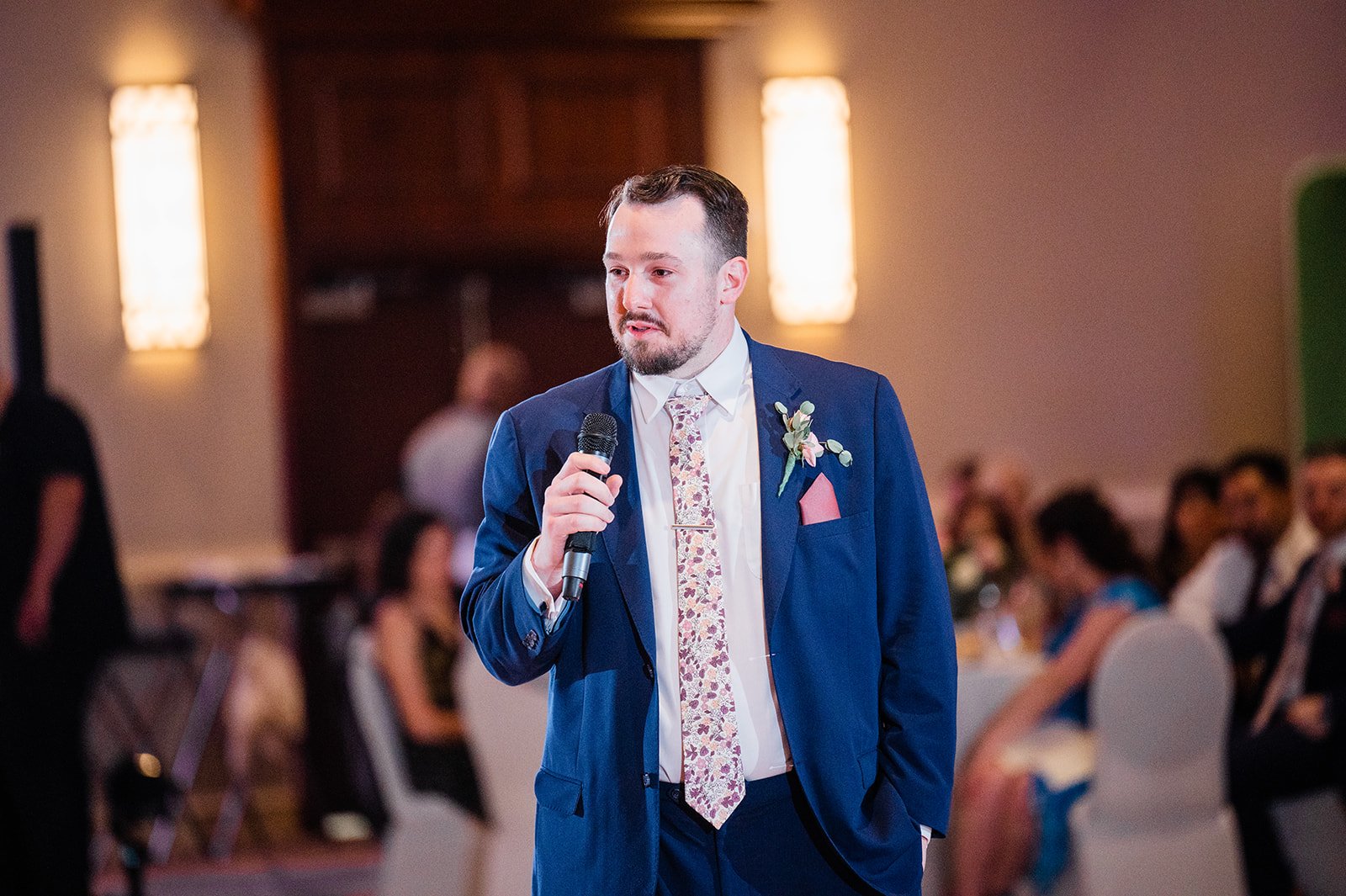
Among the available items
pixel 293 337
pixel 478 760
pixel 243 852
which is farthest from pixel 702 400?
pixel 293 337

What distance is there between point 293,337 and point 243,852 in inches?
88.9

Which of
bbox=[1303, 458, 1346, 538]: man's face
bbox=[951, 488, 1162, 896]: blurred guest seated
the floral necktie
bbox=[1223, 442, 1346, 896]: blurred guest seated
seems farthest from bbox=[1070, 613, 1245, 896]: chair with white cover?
the floral necktie

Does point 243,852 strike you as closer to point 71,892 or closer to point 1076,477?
point 71,892

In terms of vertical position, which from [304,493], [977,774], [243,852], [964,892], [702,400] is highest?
[702,400]

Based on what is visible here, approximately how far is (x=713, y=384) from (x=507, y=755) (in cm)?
196

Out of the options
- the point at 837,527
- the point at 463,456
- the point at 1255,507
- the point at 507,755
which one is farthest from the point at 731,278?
the point at 463,456

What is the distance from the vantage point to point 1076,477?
7.31m

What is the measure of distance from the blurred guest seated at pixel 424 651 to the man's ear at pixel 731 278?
2.38 meters

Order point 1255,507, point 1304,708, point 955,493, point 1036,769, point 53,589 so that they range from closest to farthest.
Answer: point 1036,769 < point 1304,708 < point 53,589 < point 1255,507 < point 955,493

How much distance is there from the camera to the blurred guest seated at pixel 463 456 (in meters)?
5.76

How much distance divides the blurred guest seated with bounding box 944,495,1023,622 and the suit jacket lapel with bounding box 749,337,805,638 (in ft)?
9.32

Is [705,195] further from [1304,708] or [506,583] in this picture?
[1304,708]

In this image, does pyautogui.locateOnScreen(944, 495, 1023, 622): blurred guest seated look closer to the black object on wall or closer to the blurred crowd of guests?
the blurred crowd of guests

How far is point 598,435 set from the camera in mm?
1784
